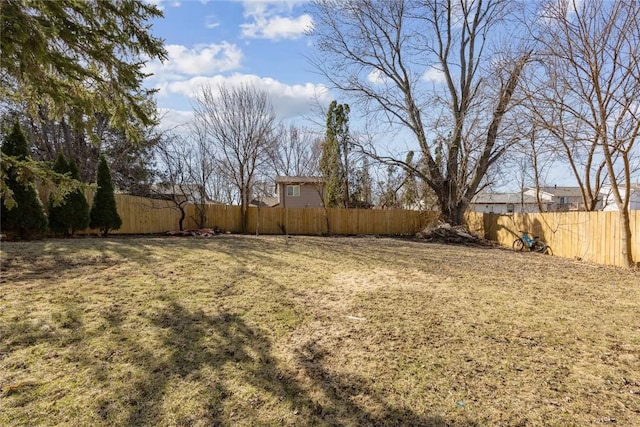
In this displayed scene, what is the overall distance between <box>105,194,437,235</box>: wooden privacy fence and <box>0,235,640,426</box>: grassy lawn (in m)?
9.90

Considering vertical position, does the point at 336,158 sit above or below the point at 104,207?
above

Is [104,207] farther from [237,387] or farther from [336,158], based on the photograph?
[336,158]

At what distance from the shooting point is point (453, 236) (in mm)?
13164

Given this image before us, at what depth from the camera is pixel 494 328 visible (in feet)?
10.5

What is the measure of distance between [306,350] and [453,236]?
11.6m

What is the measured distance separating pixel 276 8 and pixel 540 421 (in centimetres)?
861

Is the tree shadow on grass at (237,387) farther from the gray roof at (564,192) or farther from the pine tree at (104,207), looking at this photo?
the gray roof at (564,192)

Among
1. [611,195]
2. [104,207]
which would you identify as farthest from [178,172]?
[611,195]

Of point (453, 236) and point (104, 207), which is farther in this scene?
point (453, 236)

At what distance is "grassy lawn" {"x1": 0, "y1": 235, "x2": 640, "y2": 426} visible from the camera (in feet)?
6.63

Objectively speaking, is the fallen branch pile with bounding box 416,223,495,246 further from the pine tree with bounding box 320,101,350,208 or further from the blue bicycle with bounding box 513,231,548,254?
the pine tree with bounding box 320,101,350,208

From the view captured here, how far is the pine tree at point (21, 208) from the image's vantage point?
24.0 feet

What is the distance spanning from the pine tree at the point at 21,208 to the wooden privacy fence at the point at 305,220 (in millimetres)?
6192

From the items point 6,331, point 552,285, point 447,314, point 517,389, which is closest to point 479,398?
point 517,389
